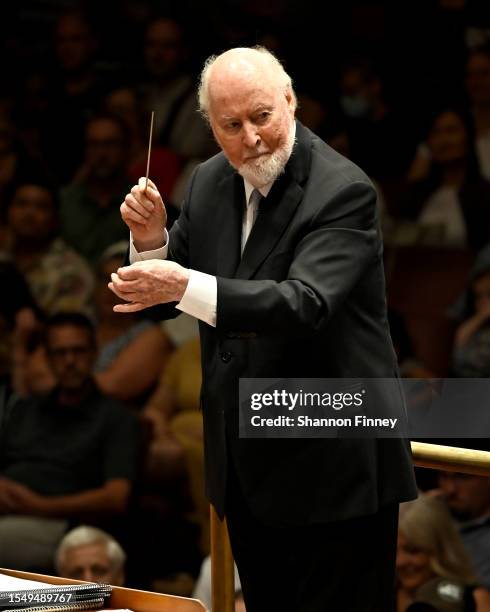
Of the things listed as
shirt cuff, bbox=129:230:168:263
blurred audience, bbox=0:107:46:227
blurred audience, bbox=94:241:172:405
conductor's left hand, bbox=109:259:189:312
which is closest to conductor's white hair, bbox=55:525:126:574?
blurred audience, bbox=94:241:172:405

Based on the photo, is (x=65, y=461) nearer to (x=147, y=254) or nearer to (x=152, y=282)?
(x=147, y=254)

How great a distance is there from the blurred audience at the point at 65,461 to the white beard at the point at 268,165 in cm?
263

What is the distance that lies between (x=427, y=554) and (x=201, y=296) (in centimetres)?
206

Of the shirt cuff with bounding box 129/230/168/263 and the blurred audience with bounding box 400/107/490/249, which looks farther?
the blurred audience with bounding box 400/107/490/249

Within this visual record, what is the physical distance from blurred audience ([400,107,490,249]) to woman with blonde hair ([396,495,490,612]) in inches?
48.8

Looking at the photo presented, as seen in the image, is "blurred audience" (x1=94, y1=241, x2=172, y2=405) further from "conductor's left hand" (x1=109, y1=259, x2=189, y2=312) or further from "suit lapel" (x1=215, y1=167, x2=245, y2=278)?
"conductor's left hand" (x1=109, y1=259, x2=189, y2=312)

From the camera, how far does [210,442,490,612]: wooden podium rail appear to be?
6.56 feet

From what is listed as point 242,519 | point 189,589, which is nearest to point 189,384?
point 189,589

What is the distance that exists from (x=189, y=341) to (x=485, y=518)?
4.50 feet

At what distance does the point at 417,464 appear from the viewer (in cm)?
204

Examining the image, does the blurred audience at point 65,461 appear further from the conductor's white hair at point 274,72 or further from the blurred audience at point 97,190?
the conductor's white hair at point 274,72

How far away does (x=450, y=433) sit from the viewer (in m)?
3.60

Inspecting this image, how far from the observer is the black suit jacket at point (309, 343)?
5.80 feet

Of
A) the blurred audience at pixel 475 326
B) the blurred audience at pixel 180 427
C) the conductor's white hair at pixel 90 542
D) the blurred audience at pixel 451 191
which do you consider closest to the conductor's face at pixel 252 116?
the conductor's white hair at pixel 90 542
